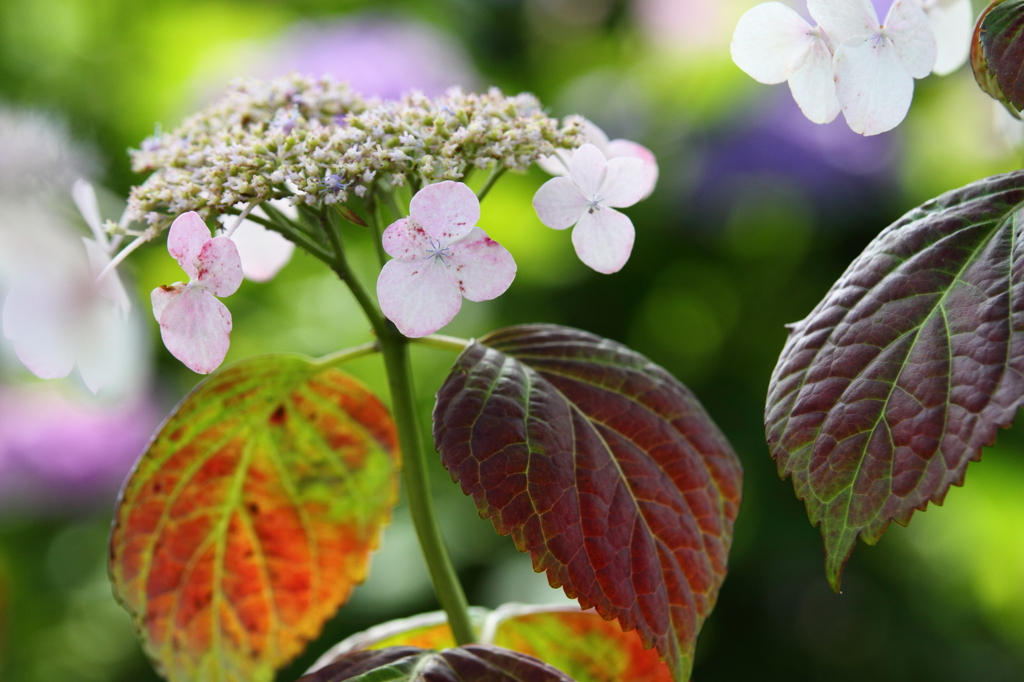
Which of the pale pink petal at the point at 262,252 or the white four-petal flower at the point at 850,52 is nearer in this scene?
the white four-petal flower at the point at 850,52

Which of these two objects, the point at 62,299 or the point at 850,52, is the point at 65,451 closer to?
the point at 62,299

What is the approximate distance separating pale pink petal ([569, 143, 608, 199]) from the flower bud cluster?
0.05ft

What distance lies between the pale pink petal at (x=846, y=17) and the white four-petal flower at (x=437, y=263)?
15cm

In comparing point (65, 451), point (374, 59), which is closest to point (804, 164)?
point (374, 59)

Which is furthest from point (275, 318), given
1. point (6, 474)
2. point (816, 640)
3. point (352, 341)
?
point (816, 640)

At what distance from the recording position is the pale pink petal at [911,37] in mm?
319

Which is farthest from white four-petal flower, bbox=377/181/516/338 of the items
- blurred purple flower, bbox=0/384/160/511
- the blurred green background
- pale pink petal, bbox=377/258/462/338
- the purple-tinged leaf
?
blurred purple flower, bbox=0/384/160/511

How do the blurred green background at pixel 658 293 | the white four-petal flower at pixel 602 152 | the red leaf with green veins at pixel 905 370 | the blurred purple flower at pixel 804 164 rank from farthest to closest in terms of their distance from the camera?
the blurred purple flower at pixel 804 164 → the blurred green background at pixel 658 293 → the white four-petal flower at pixel 602 152 → the red leaf with green veins at pixel 905 370

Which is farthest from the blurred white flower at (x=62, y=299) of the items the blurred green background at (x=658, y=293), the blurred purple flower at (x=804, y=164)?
the blurred purple flower at (x=804, y=164)

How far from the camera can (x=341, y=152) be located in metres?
0.32

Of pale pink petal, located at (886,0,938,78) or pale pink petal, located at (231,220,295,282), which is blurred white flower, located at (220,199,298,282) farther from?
pale pink petal, located at (886,0,938,78)

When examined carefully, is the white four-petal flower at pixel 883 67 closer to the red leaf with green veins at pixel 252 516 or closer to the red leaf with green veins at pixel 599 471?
the red leaf with green veins at pixel 599 471

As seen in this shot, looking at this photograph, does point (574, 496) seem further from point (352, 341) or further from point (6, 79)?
point (6, 79)

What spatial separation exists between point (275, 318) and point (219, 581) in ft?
3.36
